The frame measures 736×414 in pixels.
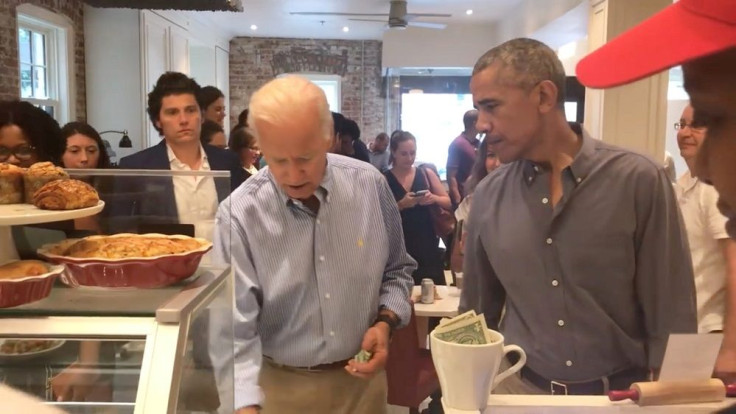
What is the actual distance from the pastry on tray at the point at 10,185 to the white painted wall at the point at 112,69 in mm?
6611

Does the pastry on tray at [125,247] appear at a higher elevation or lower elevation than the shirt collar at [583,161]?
lower

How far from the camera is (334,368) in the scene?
1.76 meters

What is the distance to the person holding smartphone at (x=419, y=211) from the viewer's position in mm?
4266

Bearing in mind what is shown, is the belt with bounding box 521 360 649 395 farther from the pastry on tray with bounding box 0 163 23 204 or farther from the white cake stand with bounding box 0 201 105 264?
the pastry on tray with bounding box 0 163 23 204

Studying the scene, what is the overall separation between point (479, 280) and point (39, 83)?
237 inches

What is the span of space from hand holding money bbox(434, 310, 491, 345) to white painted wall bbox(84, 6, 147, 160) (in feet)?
22.4

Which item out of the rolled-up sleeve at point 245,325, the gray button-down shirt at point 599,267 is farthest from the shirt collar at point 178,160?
the gray button-down shirt at point 599,267

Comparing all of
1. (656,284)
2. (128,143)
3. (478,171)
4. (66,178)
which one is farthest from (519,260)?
(128,143)

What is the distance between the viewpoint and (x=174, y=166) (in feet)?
8.64

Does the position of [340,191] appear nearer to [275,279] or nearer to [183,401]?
[275,279]

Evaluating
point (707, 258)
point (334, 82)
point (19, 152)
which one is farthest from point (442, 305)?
point (334, 82)

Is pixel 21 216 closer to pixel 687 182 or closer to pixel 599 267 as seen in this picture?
pixel 599 267

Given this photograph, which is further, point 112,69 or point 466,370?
point 112,69

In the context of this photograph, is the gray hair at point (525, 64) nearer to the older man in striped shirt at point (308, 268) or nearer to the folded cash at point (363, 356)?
the older man in striped shirt at point (308, 268)
